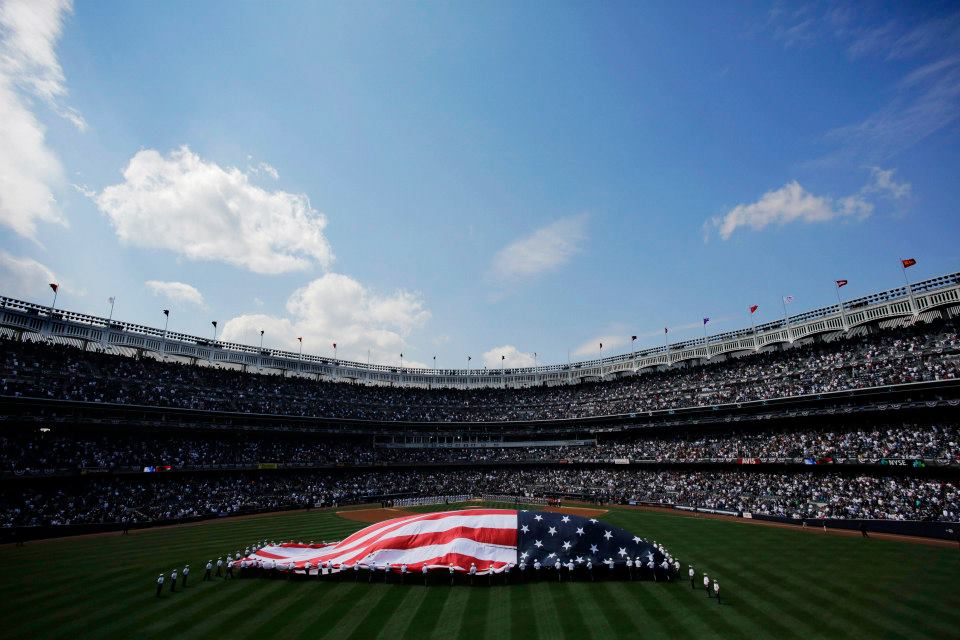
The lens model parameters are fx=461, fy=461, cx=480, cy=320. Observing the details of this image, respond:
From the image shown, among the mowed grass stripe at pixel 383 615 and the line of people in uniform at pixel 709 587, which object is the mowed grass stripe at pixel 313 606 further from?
the line of people in uniform at pixel 709 587

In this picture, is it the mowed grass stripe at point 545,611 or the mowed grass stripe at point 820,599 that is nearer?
the mowed grass stripe at point 545,611

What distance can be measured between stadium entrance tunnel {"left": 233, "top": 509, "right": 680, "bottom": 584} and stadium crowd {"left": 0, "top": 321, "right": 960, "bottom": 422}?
36.5 meters

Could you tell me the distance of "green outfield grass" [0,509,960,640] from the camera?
17453 mm

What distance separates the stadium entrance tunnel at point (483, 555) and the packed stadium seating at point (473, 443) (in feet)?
89.6

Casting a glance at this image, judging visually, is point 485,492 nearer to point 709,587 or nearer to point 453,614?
point 709,587

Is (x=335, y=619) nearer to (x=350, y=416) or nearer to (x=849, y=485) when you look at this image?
(x=849, y=485)

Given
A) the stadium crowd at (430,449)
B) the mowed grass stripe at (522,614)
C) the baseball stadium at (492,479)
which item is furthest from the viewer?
the stadium crowd at (430,449)

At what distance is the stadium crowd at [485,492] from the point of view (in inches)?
1532

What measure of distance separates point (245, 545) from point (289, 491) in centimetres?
2562

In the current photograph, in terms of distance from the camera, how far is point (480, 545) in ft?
80.8

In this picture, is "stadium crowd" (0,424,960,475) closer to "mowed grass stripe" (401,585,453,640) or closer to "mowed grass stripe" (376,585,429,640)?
"mowed grass stripe" (401,585,453,640)

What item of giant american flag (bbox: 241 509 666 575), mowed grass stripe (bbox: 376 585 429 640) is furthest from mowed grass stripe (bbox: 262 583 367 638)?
mowed grass stripe (bbox: 376 585 429 640)

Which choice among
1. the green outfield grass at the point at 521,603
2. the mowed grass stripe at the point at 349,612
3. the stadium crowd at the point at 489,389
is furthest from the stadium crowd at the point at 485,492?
the mowed grass stripe at the point at 349,612

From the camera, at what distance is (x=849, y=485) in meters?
42.4
